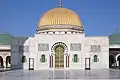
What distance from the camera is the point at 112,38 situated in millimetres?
33688

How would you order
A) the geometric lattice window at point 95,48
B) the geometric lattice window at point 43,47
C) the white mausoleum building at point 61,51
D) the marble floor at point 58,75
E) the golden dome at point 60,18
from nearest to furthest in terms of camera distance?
the marble floor at point 58,75, the white mausoleum building at point 61,51, the geometric lattice window at point 43,47, the geometric lattice window at point 95,48, the golden dome at point 60,18

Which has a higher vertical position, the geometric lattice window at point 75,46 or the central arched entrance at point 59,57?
the geometric lattice window at point 75,46

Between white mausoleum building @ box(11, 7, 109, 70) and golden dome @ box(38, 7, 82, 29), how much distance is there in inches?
131

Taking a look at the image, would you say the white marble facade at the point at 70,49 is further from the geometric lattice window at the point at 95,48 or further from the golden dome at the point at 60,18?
the golden dome at the point at 60,18

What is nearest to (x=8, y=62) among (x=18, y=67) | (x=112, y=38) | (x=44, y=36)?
(x=18, y=67)

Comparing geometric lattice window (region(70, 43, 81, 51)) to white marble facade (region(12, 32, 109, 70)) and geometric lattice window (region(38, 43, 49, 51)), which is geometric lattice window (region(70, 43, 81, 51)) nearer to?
white marble facade (region(12, 32, 109, 70))

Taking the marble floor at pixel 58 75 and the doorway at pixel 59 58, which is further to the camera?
the doorway at pixel 59 58

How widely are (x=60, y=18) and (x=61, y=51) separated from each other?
479 cm

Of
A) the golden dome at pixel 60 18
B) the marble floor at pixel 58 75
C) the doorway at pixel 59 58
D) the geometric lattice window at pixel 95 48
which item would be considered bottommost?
the marble floor at pixel 58 75

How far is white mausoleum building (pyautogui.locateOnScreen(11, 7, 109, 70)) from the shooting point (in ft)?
78.2

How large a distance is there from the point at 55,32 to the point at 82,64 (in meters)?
5.10

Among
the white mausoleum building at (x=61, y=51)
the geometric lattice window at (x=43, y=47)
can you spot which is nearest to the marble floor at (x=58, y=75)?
the white mausoleum building at (x=61, y=51)

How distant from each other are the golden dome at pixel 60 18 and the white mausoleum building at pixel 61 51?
3.34 metres

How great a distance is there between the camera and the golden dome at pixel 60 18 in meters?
27.2
